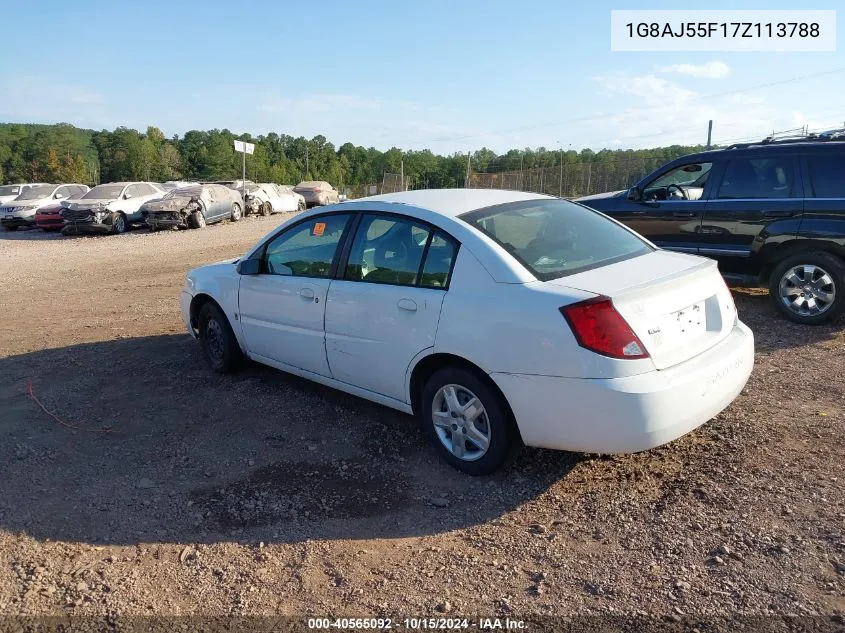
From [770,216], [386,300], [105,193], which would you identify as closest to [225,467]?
[386,300]

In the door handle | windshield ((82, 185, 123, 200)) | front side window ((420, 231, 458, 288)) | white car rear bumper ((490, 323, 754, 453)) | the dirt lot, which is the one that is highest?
windshield ((82, 185, 123, 200))

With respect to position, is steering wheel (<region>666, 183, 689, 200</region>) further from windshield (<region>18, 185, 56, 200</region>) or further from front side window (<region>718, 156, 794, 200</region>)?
windshield (<region>18, 185, 56, 200</region>)

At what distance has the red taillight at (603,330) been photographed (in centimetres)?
329

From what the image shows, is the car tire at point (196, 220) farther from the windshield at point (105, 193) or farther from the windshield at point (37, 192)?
the windshield at point (37, 192)

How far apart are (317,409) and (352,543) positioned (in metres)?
1.82

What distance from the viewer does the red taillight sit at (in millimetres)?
3291

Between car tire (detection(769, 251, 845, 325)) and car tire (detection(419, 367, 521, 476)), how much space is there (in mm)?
4579

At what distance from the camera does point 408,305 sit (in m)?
4.01

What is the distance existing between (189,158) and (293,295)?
114184 mm

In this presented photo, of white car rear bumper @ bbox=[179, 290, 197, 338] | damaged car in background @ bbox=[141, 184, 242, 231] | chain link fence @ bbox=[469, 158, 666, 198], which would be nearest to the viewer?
white car rear bumper @ bbox=[179, 290, 197, 338]

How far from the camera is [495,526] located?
344cm

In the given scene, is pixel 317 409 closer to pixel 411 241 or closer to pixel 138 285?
pixel 411 241

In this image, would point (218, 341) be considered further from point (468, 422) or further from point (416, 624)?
point (416, 624)

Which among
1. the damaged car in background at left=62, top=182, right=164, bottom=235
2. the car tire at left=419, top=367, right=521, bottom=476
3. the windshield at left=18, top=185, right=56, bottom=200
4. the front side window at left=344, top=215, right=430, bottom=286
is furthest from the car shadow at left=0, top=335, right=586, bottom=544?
the windshield at left=18, top=185, right=56, bottom=200
